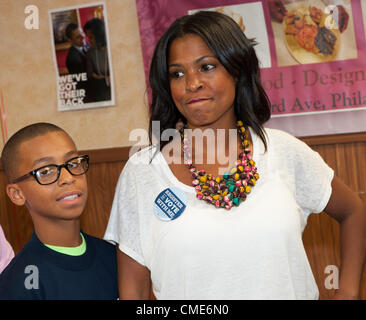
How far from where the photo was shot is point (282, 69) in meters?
2.59

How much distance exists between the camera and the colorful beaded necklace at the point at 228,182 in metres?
1.37

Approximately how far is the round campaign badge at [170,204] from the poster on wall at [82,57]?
1565 mm

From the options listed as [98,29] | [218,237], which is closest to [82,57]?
[98,29]

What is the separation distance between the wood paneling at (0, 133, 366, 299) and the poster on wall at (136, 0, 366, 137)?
0.09 m

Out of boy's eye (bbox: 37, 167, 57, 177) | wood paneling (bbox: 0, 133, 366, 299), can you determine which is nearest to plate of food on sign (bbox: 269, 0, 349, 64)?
wood paneling (bbox: 0, 133, 366, 299)

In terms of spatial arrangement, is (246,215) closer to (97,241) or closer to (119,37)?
(97,241)

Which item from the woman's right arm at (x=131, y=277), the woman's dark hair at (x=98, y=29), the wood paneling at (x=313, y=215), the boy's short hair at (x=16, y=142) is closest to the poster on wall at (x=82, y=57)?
the woman's dark hair at (x=98, y=29)

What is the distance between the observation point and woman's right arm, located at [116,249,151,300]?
4.66 ft

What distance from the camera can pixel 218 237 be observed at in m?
1.32

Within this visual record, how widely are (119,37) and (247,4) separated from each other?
74 centimetres

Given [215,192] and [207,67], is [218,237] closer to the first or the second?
[215,192]

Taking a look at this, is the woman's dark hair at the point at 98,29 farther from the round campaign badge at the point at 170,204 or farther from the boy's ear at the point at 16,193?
the round campaign badge at the point at 170,204

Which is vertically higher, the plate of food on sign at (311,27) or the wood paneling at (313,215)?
the plate of food on sign at (311,27)
